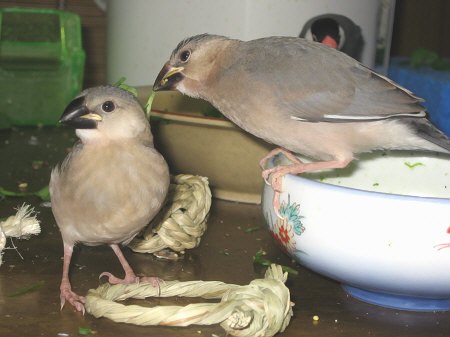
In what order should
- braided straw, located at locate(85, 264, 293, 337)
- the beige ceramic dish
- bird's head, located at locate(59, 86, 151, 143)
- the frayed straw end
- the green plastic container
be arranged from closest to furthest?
braided straw, located at locate(85, 264, 293, 337), bird's head, located at locate(59, 86, 151, 143), the frayed straw end, the beige ceramic dish, the green plastic container

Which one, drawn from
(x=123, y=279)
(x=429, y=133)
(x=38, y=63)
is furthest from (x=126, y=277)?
(x=38, y=63)

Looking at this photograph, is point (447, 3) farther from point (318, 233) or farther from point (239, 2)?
point (318, 233)

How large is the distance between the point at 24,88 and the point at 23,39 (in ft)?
0.47

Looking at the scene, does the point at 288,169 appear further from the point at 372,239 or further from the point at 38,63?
the point at 38,63

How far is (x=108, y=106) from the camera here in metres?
1.08

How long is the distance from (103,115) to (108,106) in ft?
0.05

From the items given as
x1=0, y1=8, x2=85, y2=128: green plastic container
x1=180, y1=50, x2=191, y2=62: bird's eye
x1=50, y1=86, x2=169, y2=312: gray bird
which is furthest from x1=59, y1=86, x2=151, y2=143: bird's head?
x1=0, y1=8, x2=85, y2=128: green plastic container

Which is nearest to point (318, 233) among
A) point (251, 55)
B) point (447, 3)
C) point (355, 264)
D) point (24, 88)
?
point (355, 264)

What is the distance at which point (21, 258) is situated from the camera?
122 cm

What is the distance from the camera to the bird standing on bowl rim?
49.1 inches

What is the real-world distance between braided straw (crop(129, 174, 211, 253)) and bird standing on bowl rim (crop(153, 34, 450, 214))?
5.6 inches

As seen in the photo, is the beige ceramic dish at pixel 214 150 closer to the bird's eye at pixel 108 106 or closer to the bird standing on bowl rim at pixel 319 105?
the bird standing on bowl rim at pixel 319 105

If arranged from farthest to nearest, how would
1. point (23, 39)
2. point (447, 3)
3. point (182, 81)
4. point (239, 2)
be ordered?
point (447, 3) < point (23, 39) < point (239, 2) < point (182, 81)

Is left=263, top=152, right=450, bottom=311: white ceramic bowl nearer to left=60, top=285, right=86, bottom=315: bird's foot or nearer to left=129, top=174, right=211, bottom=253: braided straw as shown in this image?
left=129, top=174, right=211, bottom=253: braided straw
